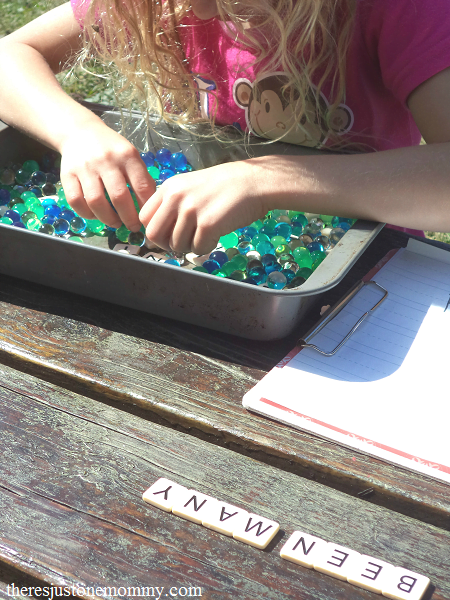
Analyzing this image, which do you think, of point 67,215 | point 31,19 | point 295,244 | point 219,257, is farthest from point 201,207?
point 31,19

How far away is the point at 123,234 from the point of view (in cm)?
90

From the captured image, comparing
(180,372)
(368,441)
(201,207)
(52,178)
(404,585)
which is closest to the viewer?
(404,585)

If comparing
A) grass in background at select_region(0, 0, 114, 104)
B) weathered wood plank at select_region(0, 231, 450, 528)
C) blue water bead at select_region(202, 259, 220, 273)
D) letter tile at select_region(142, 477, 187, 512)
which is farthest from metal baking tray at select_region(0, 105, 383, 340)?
grass in background at select_region(0, 0, 114, 104)

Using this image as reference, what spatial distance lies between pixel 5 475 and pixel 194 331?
0.98 ft

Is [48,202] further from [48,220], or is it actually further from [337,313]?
[337,313]

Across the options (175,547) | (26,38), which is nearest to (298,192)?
(175,547)

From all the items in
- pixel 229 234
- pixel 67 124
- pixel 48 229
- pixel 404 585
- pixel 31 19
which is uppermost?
pixel 31 19

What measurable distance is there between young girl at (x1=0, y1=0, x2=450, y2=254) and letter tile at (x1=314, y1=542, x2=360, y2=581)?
458 mm

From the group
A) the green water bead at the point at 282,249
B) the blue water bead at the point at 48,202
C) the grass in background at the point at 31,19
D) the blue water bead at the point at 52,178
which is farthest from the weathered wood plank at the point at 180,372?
the grass in background at the point at 31,19

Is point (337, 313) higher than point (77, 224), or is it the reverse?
point (77, 224)

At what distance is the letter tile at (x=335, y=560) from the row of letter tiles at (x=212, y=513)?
44mm

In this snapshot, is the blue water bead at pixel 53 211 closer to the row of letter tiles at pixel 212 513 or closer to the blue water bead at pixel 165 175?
the blue water bead at pixel 165 175

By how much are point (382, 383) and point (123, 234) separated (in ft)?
1.62

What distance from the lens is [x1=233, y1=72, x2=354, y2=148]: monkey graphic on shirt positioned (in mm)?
1124
